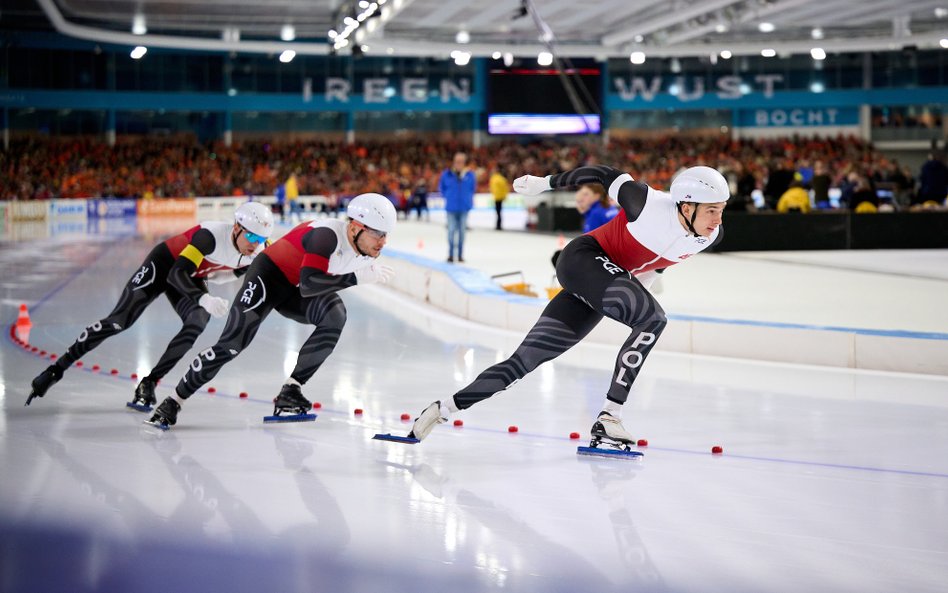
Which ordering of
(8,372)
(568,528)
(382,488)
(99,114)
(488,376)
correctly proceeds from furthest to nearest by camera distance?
(99,114) < (8,372) < (488,376) < (382,488) < (568,528)

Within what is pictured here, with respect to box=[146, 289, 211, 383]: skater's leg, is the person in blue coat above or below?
above

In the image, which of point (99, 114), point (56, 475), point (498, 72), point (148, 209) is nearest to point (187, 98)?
point (99, 114)

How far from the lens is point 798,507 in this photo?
4.18 meters

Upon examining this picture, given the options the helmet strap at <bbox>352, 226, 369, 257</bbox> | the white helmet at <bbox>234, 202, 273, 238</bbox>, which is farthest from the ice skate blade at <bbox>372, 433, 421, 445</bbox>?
the white helmet at <bbox>234, 202, 273, 238</bbox>

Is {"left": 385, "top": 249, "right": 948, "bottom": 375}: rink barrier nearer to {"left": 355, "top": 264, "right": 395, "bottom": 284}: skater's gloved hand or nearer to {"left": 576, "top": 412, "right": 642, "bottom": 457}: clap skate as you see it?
{"left": 576, "top": 412, "right": 642, "bottom": 457}: clap skate

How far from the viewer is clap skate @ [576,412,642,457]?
5062mm

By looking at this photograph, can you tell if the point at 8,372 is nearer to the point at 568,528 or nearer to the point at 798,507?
the point at 568,528

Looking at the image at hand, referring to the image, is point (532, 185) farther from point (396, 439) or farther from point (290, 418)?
point (290, 418)

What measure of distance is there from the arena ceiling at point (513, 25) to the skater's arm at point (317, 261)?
22.2 m

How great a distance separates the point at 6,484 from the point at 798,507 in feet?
10.6

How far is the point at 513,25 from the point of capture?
3403 centimetres

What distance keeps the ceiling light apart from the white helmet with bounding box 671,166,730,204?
30.8 m

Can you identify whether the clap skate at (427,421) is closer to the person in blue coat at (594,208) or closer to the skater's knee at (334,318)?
the skater's knee at (334,318)

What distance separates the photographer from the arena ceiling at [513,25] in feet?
98.2
